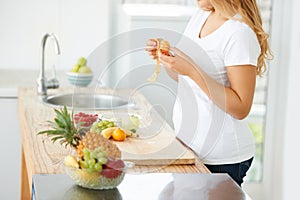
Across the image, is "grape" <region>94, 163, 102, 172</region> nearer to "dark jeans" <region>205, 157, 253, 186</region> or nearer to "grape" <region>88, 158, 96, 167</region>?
"grape" <region>88, 158, 96, 167</region>

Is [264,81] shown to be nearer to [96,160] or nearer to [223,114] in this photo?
[223,114]

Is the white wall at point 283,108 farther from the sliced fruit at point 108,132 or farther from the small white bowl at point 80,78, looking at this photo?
the sliced fruit at point 108,132

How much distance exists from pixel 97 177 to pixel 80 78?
66.8 inches

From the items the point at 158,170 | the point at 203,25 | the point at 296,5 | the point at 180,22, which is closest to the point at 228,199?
the point at 158,170

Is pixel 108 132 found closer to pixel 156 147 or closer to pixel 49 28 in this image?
pixel 156 147

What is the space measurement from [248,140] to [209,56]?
0.31 m

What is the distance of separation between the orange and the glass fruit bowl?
12.6 inches

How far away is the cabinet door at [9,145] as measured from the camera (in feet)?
10.8

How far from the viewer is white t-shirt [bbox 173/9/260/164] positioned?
2.08m

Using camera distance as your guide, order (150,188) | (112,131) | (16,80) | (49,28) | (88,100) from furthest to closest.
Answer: (49,28)
(16,80)
(88,100)
(112,131)
(150,188)

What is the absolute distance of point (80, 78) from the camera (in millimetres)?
3391

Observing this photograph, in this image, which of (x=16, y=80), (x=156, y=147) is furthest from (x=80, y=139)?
(x=16, y=80)

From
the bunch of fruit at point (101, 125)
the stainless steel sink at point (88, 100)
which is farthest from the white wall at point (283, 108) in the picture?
the bunch of fruit at point (101, 125)

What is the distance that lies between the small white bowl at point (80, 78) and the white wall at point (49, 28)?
1.31 ft
